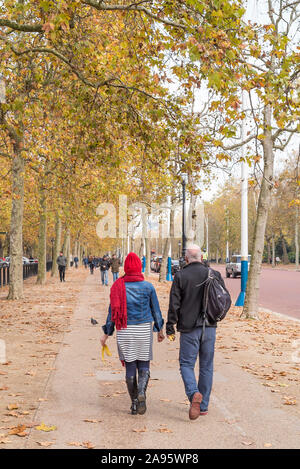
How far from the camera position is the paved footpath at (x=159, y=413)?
17.1 ft

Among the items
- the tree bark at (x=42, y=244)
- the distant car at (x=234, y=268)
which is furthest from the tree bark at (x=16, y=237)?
the distant car at (x=234, y=268)

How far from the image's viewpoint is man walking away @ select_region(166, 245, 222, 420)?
5.96 m

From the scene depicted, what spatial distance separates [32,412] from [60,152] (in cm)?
1098

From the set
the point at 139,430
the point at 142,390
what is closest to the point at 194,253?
the point at 142,390

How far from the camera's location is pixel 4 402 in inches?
264

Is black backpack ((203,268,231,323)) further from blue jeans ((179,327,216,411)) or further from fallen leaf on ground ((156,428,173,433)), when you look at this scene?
fallen leaf on ground ((156,428,173,433))

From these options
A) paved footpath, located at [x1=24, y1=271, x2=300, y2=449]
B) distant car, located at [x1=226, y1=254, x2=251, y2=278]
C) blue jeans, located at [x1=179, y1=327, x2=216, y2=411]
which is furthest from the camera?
distant car, located at [x1=226, y1=254, x2=251, y2=278]

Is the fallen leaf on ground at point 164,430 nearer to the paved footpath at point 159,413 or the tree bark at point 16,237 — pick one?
the paved footpath at point 159,413

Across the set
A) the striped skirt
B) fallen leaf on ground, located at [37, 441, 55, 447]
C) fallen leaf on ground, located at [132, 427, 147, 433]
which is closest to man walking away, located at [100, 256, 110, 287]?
the striped skirt

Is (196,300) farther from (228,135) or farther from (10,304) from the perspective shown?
(10,304)

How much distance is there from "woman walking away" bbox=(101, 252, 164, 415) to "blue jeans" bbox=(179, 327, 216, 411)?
0.37 m

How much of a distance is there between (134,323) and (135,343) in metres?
0.22

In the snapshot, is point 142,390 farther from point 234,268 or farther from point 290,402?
point 234,268

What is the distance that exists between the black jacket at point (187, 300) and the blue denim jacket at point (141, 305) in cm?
31
